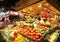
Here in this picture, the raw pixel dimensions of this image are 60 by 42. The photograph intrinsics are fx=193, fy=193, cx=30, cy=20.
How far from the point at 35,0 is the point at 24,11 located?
0.21m

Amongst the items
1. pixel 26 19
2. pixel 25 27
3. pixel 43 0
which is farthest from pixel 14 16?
pixel 43 0

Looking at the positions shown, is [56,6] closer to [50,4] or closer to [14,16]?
[50,4]

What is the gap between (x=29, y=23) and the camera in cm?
199

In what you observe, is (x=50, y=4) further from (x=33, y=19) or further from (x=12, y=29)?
(x=12, y=29)

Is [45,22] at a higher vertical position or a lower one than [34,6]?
lower

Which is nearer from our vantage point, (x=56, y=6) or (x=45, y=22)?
(x=45, y=22)

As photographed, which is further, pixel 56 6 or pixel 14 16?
pixel 56 6

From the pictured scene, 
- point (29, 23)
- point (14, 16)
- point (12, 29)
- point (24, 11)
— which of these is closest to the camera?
point (12, 29)

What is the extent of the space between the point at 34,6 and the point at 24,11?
14 cm

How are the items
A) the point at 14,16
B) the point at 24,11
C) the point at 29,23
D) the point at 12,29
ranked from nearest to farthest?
the point at 12,29 < the point at 29,23 < the point at 14,16 < the point at 24,11

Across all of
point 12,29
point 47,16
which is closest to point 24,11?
point 47,16

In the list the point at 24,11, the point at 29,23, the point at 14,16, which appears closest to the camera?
the point at 29,23

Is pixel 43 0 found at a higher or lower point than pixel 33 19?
higher

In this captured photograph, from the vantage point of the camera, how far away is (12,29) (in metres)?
1.87
